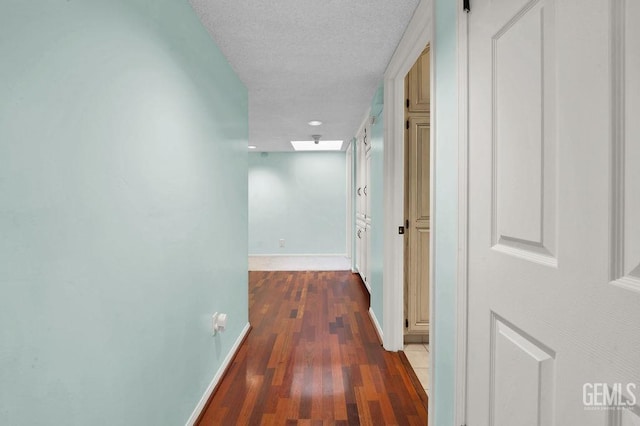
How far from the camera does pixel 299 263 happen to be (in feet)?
20.5

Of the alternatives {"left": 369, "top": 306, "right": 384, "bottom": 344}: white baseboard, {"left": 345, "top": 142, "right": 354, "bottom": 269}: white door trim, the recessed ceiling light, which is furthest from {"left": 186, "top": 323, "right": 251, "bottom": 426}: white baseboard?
the recessed ceiling light

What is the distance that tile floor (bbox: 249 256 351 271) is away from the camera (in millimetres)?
5805

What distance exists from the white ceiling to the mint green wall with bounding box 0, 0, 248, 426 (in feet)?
0.90

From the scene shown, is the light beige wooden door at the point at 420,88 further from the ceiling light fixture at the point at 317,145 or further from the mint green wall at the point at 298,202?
the mint green wall at the point at 298,202

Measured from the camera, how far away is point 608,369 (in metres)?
0.62

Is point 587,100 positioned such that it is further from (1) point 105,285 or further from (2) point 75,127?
(1) point 105,285

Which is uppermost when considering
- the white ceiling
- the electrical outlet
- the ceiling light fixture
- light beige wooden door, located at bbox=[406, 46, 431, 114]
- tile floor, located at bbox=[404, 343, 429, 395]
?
the ceiling light fixture

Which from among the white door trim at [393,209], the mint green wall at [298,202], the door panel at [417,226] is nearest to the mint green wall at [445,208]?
the white door trim at [393,209]

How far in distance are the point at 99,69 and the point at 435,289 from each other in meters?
1.54

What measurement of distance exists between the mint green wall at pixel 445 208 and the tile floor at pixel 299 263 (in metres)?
4.22

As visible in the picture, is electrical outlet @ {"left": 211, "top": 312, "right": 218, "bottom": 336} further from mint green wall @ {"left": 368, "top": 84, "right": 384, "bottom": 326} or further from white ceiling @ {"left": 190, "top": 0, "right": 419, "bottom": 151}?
white ceiling @ {"left": 190, "top": 0, "right": 419, "bottom": 151}

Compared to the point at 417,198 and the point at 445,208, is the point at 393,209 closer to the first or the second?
the point at 417,198

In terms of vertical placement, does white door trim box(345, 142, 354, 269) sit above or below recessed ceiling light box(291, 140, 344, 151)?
below

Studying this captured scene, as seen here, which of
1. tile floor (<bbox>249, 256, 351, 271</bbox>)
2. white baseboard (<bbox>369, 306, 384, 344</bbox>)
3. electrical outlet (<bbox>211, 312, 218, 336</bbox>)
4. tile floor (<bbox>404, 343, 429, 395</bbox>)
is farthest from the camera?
tile floor (<bbox>249, 256, 351, 271</bbox>)
